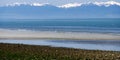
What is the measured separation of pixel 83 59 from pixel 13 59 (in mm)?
4188

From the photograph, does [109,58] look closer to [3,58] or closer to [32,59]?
[32,59]

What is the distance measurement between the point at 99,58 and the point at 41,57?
3.61 metres

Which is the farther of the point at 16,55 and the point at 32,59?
the point at 16,55

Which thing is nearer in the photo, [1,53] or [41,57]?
[41,57]

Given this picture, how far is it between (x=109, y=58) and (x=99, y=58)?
0.64m

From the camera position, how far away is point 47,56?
24.9 metres

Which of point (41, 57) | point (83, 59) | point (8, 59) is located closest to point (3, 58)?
point (8, 59)

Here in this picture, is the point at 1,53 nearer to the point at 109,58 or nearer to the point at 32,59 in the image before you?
the point at 32,59

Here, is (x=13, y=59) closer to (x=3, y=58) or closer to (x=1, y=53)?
(x=3, y=58)

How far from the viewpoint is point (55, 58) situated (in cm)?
2405

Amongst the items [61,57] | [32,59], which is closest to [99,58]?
[61,57]

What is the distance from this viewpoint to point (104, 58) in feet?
81.0

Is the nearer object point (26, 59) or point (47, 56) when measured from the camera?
point (26, 59)

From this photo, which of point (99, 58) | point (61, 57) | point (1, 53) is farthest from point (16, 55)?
point (99, 58)
